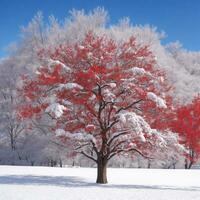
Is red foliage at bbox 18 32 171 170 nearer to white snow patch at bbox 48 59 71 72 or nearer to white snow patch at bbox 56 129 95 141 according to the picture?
white snow patch at bbox 48 59 71 72

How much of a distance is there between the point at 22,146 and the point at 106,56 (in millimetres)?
24743

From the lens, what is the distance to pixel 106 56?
22.0 meters

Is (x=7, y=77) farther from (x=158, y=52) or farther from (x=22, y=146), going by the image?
(x=158, y=52)

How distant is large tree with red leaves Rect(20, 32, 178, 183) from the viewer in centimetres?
2134

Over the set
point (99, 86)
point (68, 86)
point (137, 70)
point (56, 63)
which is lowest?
point (68, 86)

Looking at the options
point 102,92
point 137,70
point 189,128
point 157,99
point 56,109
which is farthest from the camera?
point 189,128

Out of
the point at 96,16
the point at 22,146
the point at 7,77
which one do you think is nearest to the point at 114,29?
the point at 96,16

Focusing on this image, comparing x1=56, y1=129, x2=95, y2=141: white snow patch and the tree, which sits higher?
the tree

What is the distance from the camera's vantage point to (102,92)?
21703mm

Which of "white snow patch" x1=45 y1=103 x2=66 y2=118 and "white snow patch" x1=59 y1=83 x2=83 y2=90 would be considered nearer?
"white snow patch" x1=45 y1=103 x2=66 y2=118

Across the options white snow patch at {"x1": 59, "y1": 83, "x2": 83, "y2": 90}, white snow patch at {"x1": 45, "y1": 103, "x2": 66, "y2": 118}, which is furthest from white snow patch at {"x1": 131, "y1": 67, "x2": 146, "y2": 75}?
white snow patch at {"x1": 45, "y1": 103, "x2": 66, "y2": 118}

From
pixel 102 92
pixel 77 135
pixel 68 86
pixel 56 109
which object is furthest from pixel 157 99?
pixel 56 109

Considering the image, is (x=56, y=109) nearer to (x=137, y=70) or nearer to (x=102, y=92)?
(x=102, y=92)

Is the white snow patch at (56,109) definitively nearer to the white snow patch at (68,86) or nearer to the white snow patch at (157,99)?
the white snow patch at (68,86)
